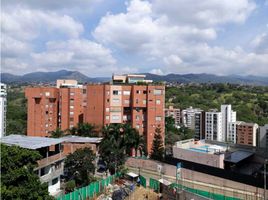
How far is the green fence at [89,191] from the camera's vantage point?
16.4 m

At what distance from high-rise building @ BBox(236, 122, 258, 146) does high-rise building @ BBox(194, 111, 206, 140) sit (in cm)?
592

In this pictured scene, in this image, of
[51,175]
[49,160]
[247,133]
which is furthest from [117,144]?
[247,133]

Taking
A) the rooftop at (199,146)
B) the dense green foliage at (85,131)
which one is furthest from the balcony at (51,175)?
the rooftop at (199,146)

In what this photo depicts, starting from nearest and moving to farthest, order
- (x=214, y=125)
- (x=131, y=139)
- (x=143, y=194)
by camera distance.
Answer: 1. (x=143, y=194)
2. (x=131, y=139)
3. (x=214, y=125)

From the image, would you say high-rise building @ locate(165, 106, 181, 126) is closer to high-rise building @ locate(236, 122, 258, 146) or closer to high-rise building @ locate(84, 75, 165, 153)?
high-rise building @ locate(236, 122, 258, 146)

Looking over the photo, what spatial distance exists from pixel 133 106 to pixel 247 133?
2437 cm

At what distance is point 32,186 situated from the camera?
36.3 feet

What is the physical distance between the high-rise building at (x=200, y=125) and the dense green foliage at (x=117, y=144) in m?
26.6

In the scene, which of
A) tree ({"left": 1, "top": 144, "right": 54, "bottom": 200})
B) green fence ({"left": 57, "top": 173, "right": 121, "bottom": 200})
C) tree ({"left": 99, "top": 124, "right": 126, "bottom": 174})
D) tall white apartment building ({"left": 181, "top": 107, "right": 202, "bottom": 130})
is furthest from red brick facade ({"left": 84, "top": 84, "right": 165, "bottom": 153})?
tall white apartment building ({"left": 181, "top": 107, "right": 202, "bottom": 130})

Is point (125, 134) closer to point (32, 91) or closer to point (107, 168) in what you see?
point (107, 168)

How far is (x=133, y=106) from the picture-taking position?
3197 centimetres

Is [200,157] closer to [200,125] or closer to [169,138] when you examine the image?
[169,138]

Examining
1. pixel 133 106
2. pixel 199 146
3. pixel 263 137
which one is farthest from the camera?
pixel 263 137

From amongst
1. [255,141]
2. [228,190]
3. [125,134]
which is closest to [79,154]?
[125,134]
